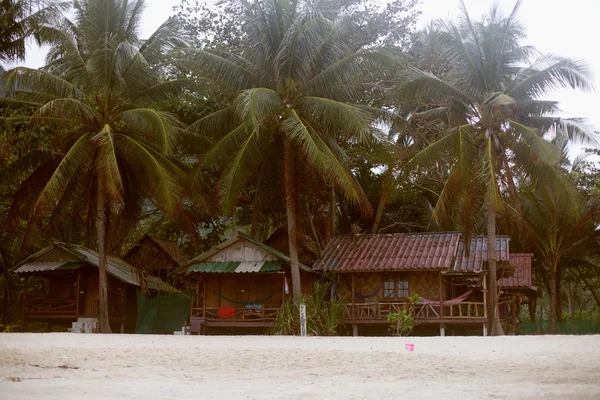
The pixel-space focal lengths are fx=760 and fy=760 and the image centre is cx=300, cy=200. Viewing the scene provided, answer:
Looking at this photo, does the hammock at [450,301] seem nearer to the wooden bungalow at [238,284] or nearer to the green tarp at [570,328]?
the wooden bungalow at [238,284]

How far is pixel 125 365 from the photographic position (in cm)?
1133

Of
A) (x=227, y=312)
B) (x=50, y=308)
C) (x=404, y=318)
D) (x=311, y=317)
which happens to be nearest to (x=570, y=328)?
(x=404, y=318)

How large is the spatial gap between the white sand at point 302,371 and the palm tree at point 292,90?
750 cm

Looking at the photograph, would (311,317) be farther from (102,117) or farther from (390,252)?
(102,117)

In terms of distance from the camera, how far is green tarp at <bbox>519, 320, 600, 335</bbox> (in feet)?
98.0

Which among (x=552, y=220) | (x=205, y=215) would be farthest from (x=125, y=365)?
(x=552, y=220)

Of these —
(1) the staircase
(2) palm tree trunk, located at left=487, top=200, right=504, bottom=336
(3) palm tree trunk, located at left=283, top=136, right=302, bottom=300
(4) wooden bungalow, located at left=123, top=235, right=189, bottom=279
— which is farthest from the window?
(1) the staircase

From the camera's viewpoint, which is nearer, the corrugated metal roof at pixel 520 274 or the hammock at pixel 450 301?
the hammock at pixel 450 301

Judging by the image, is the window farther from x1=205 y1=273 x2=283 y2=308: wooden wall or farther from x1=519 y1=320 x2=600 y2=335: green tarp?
x1=519 y1=320 x2=600 y2=335: green tarp

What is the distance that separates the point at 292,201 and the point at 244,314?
12.9 ft

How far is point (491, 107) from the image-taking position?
21766mm

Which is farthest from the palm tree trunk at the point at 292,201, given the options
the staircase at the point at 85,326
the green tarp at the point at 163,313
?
the staircase at the point at 85,326

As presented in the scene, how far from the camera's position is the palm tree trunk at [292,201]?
22484 millimetres

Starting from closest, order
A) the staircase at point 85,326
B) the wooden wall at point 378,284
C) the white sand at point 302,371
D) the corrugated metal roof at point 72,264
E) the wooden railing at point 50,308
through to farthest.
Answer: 1. the white sand at point 302,371
2. the wooden wall at point 378,284
3. the staircase at point 85,326
4. the corrugated metal roof at point 72,264
5. the wooden railing at point 50,308
